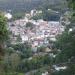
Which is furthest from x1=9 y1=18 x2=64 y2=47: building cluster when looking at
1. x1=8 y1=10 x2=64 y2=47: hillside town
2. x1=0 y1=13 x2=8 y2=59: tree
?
x1=0 y1=13 x2=8 y2=59: tree

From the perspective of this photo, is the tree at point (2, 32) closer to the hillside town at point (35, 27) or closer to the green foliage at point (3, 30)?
the green foliage at point (3, 30)

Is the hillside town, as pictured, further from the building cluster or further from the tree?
the tree

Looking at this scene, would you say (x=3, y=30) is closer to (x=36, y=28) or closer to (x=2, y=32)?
(x=2, y=32)

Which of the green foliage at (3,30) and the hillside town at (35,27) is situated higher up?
the green foliage at (3,30)

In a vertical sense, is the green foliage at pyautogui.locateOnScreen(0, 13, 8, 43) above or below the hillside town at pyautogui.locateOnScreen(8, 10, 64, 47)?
above

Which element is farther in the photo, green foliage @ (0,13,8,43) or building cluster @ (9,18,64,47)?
building cluster @ (9,18,64,47)

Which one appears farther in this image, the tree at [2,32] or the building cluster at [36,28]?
the building cluster at [36,28]

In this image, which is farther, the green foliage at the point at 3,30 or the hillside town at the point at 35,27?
the hillside town at the point at 35,27

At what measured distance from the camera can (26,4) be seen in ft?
136

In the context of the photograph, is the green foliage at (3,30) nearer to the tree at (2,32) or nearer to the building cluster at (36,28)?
the tree at (2,32)

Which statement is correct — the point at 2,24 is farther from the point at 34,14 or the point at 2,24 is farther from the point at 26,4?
the point at 26,4

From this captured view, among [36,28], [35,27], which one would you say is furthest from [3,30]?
[35,27]

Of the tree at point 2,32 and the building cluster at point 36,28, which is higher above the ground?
→ the tree at point 2,32

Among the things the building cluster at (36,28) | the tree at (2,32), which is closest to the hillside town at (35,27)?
the building cluster at (36,28)
